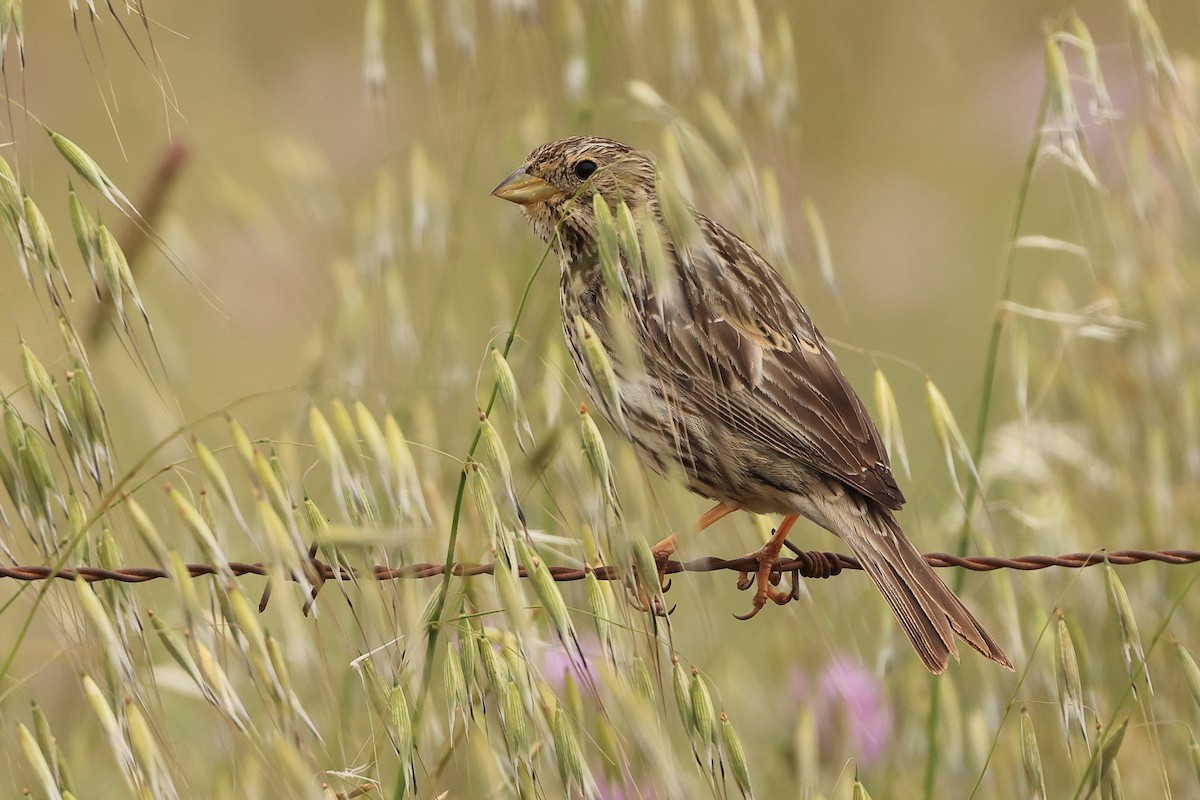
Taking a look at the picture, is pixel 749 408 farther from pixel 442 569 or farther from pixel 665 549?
pixel 442 569

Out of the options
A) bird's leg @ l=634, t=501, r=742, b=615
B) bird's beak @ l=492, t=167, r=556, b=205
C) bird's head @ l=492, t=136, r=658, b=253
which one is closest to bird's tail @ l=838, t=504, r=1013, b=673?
bird's leg @ l=634, t=501, r=742, b=615

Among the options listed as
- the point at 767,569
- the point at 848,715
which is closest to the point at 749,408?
the point at 767,569

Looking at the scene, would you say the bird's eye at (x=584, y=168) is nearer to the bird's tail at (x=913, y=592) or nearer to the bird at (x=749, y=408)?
the bird at (x=749, y=408)

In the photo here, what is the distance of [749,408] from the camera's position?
3078 millimetres

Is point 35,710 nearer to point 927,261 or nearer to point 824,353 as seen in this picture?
point 824,353

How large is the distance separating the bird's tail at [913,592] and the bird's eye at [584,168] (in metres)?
1.01

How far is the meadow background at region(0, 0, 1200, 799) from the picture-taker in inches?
76.4

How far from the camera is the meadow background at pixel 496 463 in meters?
1.94

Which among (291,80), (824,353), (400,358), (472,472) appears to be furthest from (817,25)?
(472,472)

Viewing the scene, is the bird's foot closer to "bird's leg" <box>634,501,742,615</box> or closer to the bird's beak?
"bird's leg" <box>634,501,742,615</box>

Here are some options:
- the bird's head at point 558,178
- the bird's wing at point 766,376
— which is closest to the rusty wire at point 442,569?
the bird's wing at point 766,376

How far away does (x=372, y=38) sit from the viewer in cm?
283

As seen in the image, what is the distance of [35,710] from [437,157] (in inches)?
69.3

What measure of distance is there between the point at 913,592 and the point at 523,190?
130 centimetres
